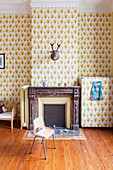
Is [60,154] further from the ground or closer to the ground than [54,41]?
closer to the ground

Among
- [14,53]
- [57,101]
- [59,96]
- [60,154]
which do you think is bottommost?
[60,154]

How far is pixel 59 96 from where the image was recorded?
14.2 ft

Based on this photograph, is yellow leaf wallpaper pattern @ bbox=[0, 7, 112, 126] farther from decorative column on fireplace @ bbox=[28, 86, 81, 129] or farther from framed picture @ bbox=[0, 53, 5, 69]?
decorative column on fireplace @ bbox=[28, 86, 81, 129]

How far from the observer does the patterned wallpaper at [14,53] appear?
16.5 ft

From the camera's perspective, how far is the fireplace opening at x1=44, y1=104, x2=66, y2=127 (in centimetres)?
448

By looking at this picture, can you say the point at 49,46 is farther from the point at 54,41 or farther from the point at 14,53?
the point at 14,53

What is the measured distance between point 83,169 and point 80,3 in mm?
4197

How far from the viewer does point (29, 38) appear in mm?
5055

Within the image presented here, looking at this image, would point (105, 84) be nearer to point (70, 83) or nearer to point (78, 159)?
point (70, 83)

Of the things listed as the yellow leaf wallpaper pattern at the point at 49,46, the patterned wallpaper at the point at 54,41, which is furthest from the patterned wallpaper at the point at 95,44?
the patterned wallpaper at the point at 54,41

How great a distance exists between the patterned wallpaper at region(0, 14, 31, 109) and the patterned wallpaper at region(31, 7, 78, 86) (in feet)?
1.89

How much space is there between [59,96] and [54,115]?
1.88ft

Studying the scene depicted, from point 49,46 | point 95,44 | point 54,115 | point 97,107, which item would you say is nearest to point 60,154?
point 54,115

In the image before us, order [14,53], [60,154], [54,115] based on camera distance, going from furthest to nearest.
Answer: [14,53] → [54,115] → [60,154]
